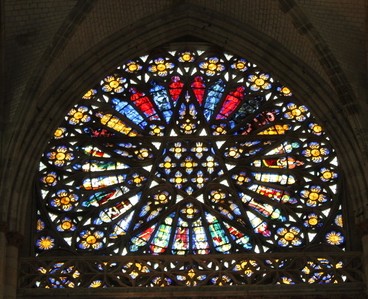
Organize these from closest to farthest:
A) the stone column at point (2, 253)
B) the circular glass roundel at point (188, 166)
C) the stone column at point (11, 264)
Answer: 1. the stone column at point (2, 253)
2. the stone column at point (11, 264)
3. the circular glass roundel at point (188, 166)

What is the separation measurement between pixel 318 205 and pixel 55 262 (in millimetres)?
4159

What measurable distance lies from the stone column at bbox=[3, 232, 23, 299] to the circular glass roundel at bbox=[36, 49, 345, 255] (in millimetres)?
740

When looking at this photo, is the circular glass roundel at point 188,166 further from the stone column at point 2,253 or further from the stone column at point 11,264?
the stone column at point 2,253

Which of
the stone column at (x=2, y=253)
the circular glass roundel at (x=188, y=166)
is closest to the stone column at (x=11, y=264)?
the stone column at (x=2, y=253)

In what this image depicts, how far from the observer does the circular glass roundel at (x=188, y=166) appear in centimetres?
2122

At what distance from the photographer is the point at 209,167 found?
22.0m

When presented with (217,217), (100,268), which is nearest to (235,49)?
(217,217)

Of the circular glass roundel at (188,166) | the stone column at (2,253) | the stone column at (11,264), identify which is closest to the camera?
the stone column at (2,253)

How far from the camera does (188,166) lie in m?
21.9

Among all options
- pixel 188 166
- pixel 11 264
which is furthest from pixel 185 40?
pixel 11 264

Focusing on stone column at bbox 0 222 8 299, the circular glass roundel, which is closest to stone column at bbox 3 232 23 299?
stone column at bbox 0 222 8 299

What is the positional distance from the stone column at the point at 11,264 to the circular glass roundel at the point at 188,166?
29.1 inches

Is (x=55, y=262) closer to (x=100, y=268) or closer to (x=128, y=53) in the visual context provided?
(x=100, y=268)

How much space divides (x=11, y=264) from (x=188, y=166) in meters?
3.42
